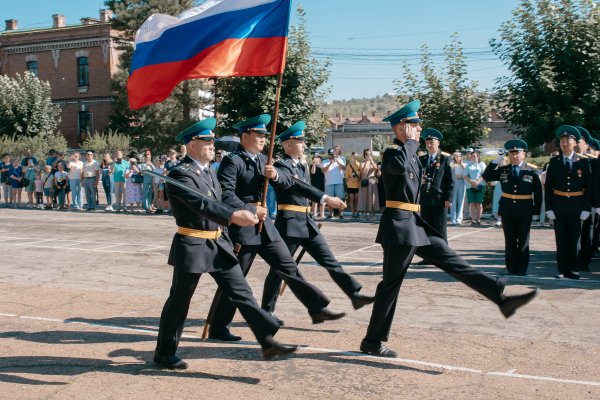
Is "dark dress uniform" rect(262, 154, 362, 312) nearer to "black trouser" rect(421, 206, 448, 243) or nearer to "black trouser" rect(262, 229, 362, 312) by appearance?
"black trouser" rect(262, 229, 362, 312)

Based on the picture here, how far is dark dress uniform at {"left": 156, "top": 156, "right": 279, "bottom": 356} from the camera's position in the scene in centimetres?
421

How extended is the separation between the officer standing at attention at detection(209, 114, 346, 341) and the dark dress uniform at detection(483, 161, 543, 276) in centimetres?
401

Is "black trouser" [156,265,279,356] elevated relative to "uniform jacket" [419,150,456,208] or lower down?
lower down

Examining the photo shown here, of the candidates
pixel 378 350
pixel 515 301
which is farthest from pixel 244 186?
pixel 515 301

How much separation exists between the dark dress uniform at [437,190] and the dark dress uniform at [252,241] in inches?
165

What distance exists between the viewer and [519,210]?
26.6 feet

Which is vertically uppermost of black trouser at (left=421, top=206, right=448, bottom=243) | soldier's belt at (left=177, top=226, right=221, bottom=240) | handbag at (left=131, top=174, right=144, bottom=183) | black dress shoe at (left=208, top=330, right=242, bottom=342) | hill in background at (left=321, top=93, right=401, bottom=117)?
hill in background at (left=321, top=93, right=401, bottom=117)

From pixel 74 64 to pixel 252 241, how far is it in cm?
4222

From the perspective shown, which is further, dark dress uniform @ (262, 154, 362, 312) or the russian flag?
dark dress uniform @ (262, 154, 362, 312)

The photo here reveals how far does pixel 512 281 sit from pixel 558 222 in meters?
1.20

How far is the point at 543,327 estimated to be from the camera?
537 centimetres

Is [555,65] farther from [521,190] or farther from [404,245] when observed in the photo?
[404,245]

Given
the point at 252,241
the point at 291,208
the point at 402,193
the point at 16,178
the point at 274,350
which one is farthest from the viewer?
the point at 16,178

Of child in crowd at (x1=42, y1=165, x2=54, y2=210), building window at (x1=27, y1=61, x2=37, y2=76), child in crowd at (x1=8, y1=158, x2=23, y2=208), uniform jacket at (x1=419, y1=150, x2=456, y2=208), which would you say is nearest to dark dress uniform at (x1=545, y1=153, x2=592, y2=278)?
uniform jacket at (x1=419, y1=150, x2=456, y2=208)
